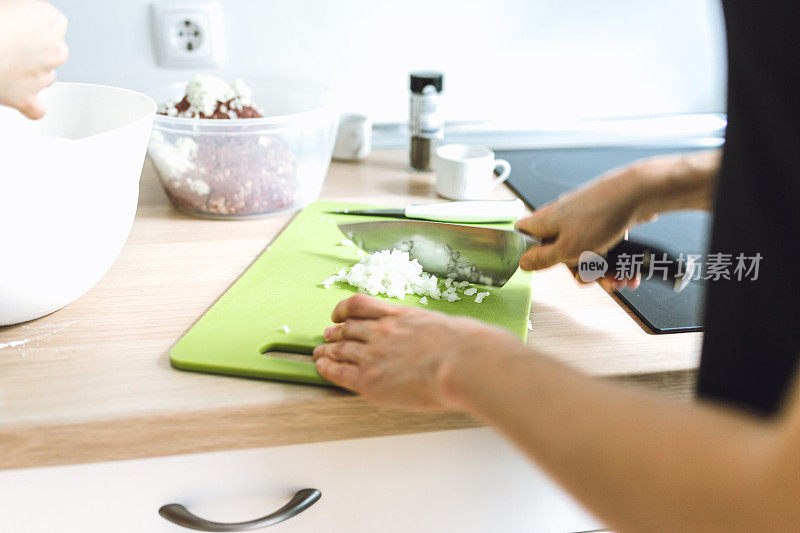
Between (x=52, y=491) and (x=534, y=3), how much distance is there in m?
1.09

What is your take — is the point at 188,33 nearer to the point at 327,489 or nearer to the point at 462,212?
the point at 462,212

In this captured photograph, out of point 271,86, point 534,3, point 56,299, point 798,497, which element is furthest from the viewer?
point 534,3

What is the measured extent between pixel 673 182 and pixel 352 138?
2.12 feet

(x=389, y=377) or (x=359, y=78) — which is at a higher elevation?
(x=359, y=78)

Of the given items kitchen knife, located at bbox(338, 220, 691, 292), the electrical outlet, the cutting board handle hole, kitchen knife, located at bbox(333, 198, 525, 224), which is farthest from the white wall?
the cutting board handle hole

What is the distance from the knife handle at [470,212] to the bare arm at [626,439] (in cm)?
41

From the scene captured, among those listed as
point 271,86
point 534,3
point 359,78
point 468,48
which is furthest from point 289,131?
point 534,3

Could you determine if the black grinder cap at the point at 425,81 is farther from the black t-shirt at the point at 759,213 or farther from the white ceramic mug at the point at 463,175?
the black t-shirt at the point at 759,213

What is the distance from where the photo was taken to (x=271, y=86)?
44.3 inches

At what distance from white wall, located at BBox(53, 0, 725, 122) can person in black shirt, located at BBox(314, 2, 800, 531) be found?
2.60 ft

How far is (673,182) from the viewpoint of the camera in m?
0.68

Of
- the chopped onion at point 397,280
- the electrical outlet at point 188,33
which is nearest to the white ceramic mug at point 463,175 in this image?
the chopped onion at point 397,280

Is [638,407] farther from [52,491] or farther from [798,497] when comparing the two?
[52,491]

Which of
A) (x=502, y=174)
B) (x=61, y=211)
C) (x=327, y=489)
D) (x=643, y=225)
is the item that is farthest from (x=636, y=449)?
(x=502, y=174)
